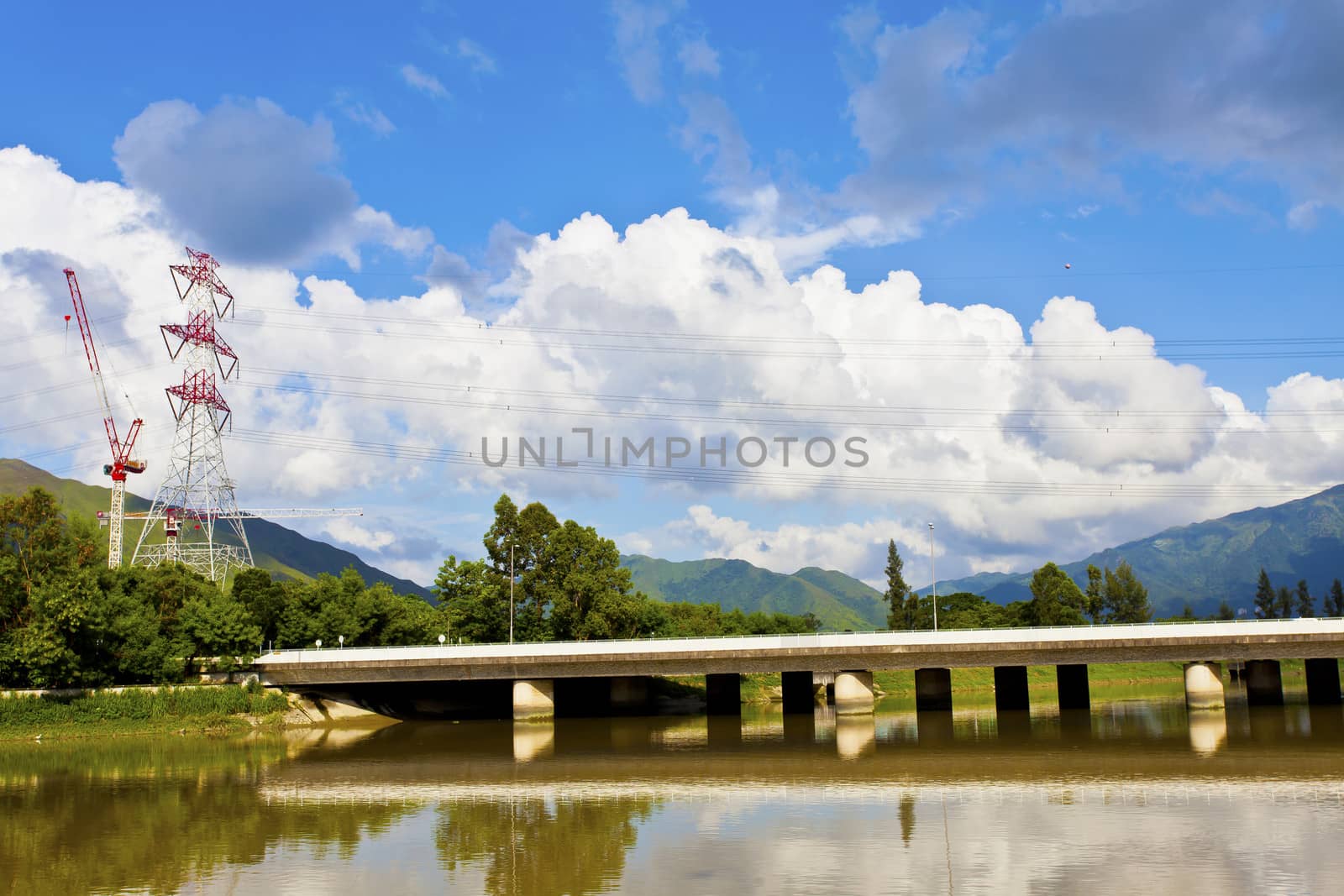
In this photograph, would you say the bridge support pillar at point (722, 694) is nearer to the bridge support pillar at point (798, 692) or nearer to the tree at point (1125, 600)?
the bridge support pillar at point (798, 692)

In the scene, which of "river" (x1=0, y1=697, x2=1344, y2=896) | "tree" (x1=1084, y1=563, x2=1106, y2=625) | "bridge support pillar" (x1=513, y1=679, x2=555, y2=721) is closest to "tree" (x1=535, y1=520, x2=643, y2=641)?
"bridge support pillar" (x1=513, y1=679, x2=555, y2=721)

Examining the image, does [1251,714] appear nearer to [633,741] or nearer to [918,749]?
[918,749]

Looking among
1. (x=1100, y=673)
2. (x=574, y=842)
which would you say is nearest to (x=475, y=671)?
(x=574, y=842)

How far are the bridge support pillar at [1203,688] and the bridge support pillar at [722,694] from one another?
108 feet

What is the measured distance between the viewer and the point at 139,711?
6719 centimetres

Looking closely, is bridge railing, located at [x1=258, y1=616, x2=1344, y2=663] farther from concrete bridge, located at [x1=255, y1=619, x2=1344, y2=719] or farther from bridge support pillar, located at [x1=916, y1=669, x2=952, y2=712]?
bridge support pillar, located at [x1=916, y1=669, x2=952, y2=712]

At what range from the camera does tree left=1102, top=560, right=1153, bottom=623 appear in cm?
15175

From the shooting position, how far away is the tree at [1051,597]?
420 ft

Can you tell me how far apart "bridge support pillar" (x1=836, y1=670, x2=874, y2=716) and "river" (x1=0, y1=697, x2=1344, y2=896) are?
9.78 m

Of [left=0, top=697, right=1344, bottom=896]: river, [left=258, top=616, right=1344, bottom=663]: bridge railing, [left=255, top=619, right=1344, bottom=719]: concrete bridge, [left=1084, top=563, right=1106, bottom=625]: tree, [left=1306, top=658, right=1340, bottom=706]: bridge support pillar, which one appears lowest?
[left=0, top=697, right=1344, bottom=896]: river

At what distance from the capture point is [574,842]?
30000 mm

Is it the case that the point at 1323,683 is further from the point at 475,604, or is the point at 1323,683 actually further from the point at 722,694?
the point at 475,604

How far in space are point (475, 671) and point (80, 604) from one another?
84.0ft

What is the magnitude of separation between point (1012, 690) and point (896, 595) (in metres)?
87.2
